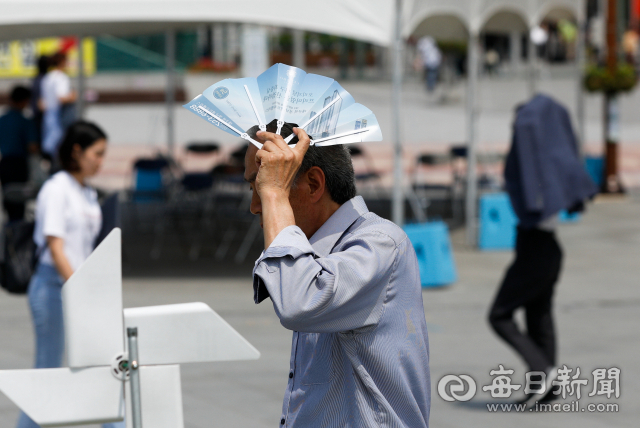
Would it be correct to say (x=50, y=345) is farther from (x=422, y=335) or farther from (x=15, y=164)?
(x=15, y=164)

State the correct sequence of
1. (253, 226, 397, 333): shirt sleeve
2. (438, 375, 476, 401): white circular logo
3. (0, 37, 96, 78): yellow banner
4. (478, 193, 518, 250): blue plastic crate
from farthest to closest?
(0, 37, 96, 78): yellow banner
(478, 193, 518, 250): blue plastic crate
(438, 375, 476, 401): white circular logo
(253, 226, 397, 333): shirt sleeve

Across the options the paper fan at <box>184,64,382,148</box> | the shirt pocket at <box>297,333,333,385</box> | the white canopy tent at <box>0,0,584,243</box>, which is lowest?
the shirt pocket at <box>297,333,333,385</box>

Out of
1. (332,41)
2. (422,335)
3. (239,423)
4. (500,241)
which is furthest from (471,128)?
(332,41)

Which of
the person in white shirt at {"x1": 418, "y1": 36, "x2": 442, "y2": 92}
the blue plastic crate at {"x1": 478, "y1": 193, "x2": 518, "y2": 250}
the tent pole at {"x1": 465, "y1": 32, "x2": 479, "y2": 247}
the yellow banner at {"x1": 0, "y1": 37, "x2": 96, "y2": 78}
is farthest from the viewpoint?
the person in white shirt at {"x1": 418, "y1": 36, "x2": 442, "y2": 92}

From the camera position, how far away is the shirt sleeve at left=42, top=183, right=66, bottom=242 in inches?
164

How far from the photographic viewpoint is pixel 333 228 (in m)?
2.09

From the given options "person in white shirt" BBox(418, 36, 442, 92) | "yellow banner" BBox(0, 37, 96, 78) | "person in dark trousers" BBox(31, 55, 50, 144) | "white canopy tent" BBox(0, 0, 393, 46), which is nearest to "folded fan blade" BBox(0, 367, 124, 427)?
"white canopy tent" BBox(0, 0, 393, 46)

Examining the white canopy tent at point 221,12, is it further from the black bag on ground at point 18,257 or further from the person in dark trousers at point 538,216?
the black bag on ground at point 18,257

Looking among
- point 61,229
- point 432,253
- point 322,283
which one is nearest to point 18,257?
point 61,229

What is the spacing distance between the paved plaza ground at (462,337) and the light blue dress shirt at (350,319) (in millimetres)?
3007

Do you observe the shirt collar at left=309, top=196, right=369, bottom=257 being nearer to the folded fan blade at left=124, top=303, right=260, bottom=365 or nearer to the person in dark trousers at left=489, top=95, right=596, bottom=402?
the folded fan blade at left=124, top=303, right=260, bottom=365

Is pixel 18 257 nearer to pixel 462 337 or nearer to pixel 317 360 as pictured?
pixel 317 360

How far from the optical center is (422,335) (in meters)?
2.09

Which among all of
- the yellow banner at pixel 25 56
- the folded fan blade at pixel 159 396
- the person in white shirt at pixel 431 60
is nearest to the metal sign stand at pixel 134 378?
the folded fan blade at pixel 159 396
